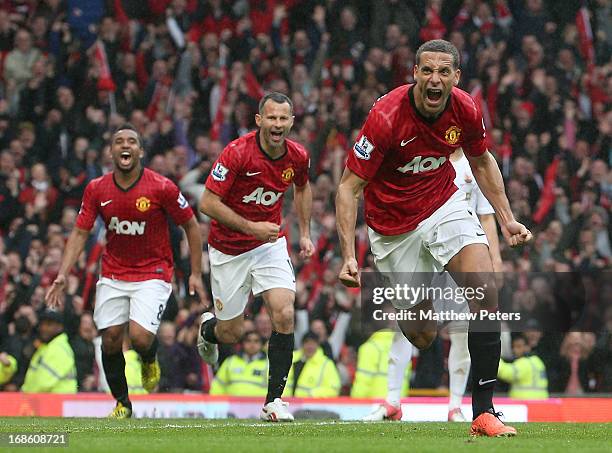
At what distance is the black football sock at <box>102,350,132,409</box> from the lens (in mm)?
11438

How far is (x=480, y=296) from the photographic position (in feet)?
26.8

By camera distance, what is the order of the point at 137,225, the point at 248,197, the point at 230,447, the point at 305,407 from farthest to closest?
the point at 305,407, the point at 137,225, the point at 248,197, the point at 230,447

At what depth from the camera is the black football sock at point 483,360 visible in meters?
8.13

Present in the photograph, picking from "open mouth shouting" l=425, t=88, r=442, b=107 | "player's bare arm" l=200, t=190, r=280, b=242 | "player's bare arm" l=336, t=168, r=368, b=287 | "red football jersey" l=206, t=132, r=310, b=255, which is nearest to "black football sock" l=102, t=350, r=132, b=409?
"red football jersey" l=206, t=132, r=310, b=255

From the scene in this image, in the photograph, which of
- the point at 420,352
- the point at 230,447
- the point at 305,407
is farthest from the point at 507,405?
the point at 230,447

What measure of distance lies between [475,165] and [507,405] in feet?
13.1

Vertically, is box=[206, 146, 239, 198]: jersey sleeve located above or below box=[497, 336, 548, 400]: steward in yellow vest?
above

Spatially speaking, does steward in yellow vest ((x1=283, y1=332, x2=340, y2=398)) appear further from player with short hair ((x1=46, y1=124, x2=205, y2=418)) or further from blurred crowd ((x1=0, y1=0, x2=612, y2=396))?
player with short hair ((x1=46, y1=124, x2=205, y2=418))

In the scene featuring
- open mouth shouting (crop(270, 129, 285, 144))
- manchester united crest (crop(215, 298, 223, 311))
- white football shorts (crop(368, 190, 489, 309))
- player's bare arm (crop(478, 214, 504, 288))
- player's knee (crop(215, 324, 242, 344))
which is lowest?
player's knee (crop(215, 324, 242, 344))

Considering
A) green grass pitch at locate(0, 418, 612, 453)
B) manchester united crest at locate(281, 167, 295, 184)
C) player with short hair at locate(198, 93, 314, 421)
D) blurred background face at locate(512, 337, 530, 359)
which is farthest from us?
blurred background face at locate(512, 337, 530, 359)

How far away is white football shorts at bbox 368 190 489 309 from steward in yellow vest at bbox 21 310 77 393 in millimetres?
6185

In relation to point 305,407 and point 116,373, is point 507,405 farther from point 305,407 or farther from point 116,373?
point 116,373

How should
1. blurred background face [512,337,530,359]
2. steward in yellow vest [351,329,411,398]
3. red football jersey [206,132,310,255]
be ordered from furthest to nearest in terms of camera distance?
steward in yellow vest [351,329,411,398] < blurred background face [512,337,530,359] < red football jersey [206,132,310,255]

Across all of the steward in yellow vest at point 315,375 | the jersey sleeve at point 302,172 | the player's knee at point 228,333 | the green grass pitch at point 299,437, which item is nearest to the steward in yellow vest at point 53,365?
the steward in yellow vest at point 315,375
